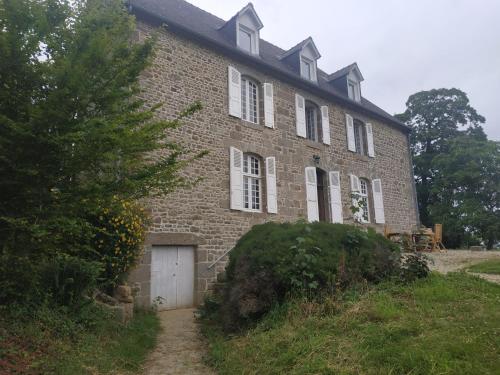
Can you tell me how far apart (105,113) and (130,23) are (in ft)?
4.87

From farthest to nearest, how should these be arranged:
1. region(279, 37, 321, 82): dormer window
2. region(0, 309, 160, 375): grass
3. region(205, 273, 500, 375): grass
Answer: region(279, 37, 321, 82): dormer window → region(0, 309, 160, 375): grass → region(205, 273, 500, 375): grass

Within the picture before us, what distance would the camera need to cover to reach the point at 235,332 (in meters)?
5.45

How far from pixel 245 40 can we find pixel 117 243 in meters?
7.76

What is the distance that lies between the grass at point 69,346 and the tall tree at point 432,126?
21.6 m

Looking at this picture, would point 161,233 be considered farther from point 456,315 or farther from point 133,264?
point 456,315

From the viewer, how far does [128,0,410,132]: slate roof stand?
9.80 m

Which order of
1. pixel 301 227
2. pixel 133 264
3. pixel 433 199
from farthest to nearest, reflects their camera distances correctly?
1. pixel 433 199
2. pixel 133 264
3. pixel 301 227

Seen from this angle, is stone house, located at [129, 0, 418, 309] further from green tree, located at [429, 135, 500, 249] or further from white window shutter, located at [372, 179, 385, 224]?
green tree, located at [429, 135, 500, 249]

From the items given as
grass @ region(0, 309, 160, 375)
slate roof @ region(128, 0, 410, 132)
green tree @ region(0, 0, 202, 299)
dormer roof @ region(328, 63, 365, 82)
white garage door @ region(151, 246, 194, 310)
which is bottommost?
grass @ region(0, 309, 160, 375)

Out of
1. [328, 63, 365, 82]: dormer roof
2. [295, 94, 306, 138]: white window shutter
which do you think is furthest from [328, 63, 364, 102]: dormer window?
[295, 94, 306, 138]: white window shutter

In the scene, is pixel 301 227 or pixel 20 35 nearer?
pixel 20 35

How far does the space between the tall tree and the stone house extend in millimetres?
9610

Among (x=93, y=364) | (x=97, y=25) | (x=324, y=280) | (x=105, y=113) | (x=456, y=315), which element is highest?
(x=97, y=25)

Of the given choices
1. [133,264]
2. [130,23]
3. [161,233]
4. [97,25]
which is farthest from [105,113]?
[161,233]
